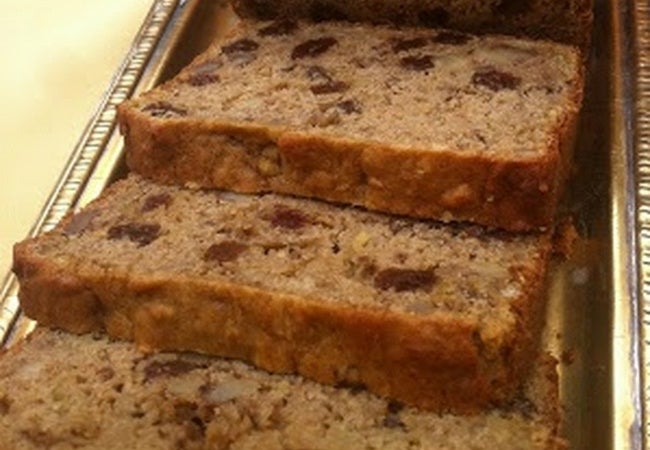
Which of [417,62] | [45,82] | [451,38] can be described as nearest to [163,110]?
[417,62]

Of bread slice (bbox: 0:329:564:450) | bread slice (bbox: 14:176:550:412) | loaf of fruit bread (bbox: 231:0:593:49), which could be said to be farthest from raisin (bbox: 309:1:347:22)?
bread slice (bbox: 0:329:564:450)

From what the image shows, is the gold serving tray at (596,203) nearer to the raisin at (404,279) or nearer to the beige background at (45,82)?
the beige background at (45,82)

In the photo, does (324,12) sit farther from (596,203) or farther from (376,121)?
(596,203)

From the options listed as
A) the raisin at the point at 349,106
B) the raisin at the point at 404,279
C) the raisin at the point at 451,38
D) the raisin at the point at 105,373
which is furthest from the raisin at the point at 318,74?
the raisin at the point at 105,373

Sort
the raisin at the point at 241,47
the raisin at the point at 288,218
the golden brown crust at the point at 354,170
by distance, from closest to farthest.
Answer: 1. the golden brown crust at the point at 354,170
2. the raisin at the point at 288,218
3. the raisin at the point at 241,47

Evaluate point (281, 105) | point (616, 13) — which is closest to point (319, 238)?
point (281, 105)

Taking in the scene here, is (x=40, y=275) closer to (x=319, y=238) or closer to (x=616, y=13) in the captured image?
(x=319, y=238)

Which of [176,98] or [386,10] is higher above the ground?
[386,10]
